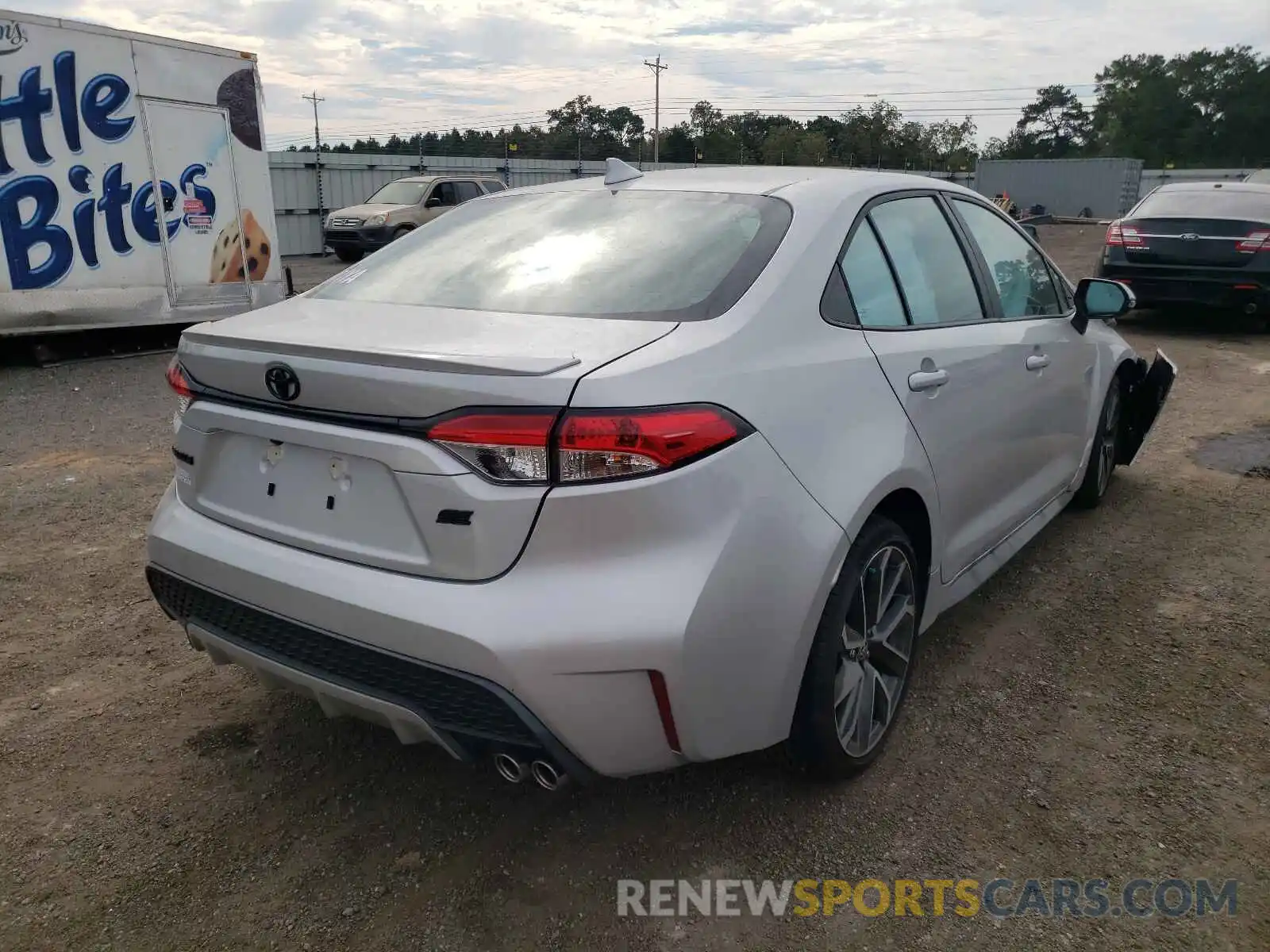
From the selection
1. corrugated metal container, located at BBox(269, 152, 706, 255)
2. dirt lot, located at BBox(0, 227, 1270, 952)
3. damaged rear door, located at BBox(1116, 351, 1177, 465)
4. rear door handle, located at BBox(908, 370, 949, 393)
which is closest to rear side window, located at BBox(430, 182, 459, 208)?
corrugated metal container, located at BBox(269, 152, 706, 255)

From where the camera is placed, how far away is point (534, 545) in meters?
1.95

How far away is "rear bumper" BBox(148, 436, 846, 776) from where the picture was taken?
6.32 feet

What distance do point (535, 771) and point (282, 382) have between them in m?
1.02

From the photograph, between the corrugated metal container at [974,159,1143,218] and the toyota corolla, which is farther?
the corrugated metal container at [974,159,1143,218]

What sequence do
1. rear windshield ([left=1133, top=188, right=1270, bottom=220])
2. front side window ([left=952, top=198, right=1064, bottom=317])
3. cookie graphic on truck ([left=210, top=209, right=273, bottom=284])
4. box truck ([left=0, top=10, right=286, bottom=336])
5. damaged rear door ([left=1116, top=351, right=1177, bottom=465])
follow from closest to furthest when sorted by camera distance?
front side window ([left=952, top=198, right=1064, bottom=317]) → damaged rear door ([left=1116, top=351, right=1177, bottom=465]) → box truck ([left=0, top=10, right=286, bottom=336]) → rear windshield ([left=1133, top=188, right=1270, bottom=220]) → cookie graphic on truck ([left=210, top=209, right=273, bottom=284])

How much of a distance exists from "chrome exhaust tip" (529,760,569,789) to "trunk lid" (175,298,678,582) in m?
0.42

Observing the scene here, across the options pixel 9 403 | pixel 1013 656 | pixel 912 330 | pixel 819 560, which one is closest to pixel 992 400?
pixel 912 330

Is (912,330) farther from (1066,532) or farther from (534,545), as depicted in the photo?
(1066,532)

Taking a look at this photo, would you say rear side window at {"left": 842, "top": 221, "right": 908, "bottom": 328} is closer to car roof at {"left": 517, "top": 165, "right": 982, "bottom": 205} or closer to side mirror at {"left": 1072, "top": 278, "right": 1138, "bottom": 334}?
car roof at {"left": 517, "top": 165, "right": 982, "bottom": 205}

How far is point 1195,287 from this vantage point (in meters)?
9.52

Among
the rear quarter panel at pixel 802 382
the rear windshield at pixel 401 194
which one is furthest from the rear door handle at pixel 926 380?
the rear windshield at pixel 401 194

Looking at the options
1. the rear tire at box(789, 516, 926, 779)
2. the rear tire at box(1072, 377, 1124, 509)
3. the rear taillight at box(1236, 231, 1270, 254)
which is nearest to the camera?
the rear tire at box(789, 516, 926, 779)

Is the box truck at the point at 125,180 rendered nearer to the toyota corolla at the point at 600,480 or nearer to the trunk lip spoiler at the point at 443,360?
the toyota corolla at the point at 600,480

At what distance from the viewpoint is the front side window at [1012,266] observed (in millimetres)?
3486
